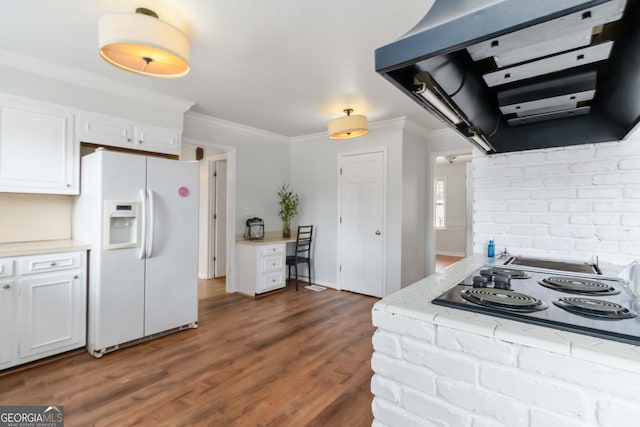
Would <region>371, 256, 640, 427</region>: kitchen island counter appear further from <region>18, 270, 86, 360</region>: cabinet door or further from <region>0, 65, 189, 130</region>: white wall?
<region>0, 65, 189, 130</region>: white wall

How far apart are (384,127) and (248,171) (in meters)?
2.10

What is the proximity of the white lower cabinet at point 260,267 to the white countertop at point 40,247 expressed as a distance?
6.45 ft

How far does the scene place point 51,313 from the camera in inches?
95.3

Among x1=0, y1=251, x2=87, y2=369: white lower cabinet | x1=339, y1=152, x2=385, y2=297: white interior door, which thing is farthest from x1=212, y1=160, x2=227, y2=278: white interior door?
x1=0, y1=251, x2=87, y2=369: white lower cabinet

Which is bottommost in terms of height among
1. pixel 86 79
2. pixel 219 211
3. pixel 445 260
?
pixel 445 260

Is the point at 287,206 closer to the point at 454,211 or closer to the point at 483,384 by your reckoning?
the point at 483,384

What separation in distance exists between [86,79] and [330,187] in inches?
124

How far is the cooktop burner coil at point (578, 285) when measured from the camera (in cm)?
109

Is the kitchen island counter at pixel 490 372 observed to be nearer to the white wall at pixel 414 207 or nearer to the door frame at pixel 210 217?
the white wall at pixel 414 207

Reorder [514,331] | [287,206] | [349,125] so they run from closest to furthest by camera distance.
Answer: [514,331] < [349,125] < [287,206]

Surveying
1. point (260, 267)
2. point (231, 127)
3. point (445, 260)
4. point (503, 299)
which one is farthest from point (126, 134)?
point (445, 260)

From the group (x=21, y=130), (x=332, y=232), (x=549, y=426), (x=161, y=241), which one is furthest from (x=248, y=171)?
(x=549, y=426)

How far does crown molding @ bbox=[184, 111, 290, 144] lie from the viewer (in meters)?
3.92

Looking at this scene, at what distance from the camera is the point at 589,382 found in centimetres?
64
